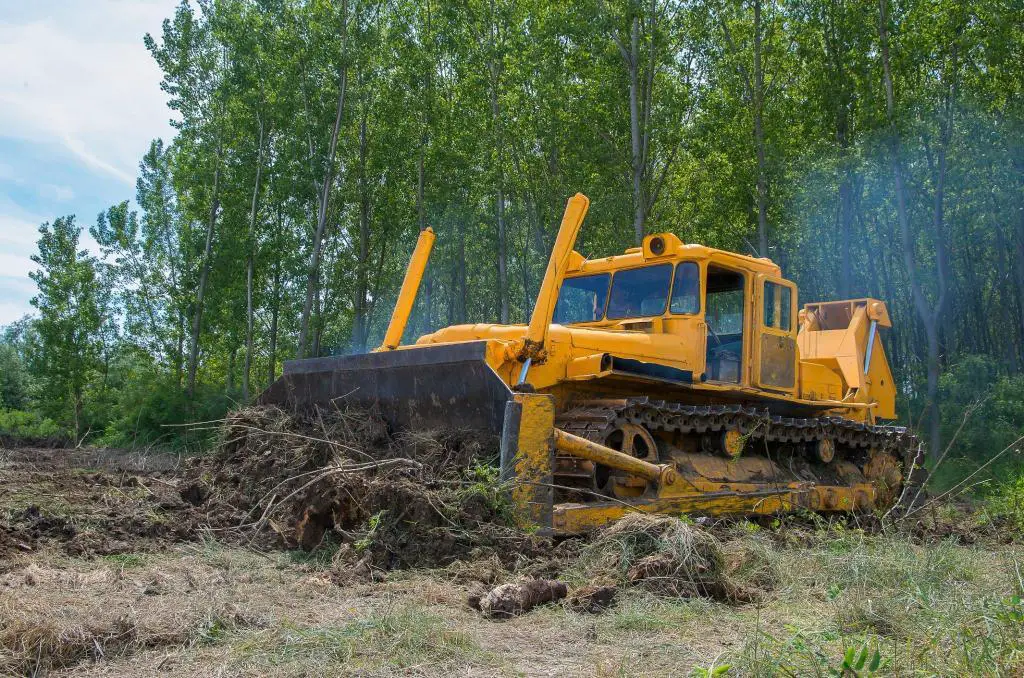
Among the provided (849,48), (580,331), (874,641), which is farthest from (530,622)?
(849,48)

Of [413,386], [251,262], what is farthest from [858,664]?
[251,262]

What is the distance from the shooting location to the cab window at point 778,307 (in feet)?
31.7

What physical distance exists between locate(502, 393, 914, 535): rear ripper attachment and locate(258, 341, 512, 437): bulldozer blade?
0.59 metres

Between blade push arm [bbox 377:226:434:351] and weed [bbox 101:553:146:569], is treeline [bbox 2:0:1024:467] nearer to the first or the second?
blade push arm [bbox 377:226:434:351]

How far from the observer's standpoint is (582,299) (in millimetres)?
9617

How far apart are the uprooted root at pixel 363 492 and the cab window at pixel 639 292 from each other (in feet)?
9.05

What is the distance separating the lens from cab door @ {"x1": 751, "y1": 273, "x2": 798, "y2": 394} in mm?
9484

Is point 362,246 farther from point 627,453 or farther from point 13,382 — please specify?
point 627,453

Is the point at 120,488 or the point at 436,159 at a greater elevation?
the point at 436,159

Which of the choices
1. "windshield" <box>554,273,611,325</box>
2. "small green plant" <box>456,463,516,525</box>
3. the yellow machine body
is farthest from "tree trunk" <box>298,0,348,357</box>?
"small green plant" <box>456,463,516,525</box>

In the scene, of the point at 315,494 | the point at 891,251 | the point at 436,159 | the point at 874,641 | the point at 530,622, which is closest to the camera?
the point at 874,641

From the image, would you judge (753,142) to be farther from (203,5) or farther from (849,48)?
(203,5)

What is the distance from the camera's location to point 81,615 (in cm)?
437

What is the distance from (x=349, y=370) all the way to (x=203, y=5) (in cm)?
2247
